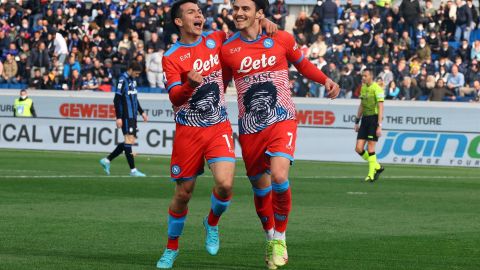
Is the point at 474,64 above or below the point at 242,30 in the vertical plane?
below

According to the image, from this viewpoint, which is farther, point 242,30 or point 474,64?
point 474,64

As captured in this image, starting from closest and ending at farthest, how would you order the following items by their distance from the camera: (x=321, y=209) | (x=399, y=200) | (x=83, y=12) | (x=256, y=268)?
(x=256, y=268) < (x=321, y=209) < (x=399, y=200) < (x=83, y=12)

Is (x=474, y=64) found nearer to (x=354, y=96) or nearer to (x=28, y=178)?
(x=354, y=96)

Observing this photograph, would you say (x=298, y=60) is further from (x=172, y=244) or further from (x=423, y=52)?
(x=423, y=52)

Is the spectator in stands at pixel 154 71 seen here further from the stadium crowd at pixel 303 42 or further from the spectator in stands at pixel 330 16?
the spectator in stands at pixel 330 16

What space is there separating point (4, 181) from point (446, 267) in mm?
12345

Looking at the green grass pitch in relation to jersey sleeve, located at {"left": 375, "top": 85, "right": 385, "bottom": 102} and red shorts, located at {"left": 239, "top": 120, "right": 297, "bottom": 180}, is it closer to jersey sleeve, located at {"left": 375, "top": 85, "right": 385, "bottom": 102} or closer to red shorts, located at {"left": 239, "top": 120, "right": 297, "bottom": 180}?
red shorts, located at {"left": 239, "top": 120, "right": 297, "bottom": 180}

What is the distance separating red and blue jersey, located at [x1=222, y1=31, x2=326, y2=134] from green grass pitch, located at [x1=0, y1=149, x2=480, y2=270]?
1360mm

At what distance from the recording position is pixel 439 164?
104 feet

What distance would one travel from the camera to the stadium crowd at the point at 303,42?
114 ft

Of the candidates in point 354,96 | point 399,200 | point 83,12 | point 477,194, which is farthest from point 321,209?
point 83,12

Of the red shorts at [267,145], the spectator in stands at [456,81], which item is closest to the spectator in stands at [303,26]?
the spectator in stands at [456,81]

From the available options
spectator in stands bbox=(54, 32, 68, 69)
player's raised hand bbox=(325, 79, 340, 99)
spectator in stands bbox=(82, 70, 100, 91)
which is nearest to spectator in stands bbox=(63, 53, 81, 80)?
spectator in stands bbox=(82, 70, 100, 91)

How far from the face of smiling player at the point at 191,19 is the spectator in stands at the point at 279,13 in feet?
95.1
